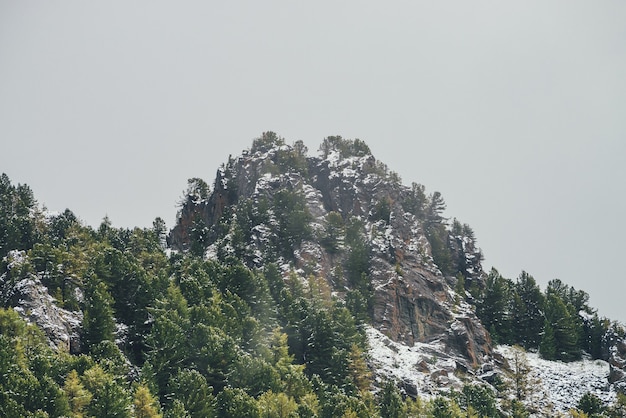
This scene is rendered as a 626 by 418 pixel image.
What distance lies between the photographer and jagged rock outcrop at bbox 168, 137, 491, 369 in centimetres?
11188

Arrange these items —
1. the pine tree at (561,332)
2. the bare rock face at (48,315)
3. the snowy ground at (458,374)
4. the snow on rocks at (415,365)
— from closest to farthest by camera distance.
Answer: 1. the bare rock face at (48,315)
2. the snow on rocks at (415,365)
3. the snowy ground at (458,374)
4. the pine tree at (561,332)

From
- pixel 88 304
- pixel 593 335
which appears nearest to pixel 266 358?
pixel 88 304

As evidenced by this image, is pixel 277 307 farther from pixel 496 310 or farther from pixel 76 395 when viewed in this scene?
pixel 496 310

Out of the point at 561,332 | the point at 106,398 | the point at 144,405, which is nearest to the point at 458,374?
the point at 561,332

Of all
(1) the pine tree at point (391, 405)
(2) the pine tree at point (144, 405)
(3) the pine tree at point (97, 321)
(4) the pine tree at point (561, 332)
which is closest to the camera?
(2) the pine tree at point (144, 405)

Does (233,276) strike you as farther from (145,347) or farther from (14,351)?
(14,351)

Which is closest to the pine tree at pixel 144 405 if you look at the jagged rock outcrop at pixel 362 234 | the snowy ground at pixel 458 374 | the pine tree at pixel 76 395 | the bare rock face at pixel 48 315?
the pine tree at pixel 76 395

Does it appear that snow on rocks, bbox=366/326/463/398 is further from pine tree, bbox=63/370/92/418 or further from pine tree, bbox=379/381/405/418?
pine tree, bbox=63/370/92/418

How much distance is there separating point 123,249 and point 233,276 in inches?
1076

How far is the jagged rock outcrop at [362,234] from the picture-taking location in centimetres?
11188

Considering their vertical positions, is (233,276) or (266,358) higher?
(233,276)

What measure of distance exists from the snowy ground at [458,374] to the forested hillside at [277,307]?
0.87 m

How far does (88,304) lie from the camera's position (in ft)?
244

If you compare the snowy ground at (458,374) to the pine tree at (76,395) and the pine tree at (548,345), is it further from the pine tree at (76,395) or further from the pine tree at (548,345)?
the pine tree at (76,395)
